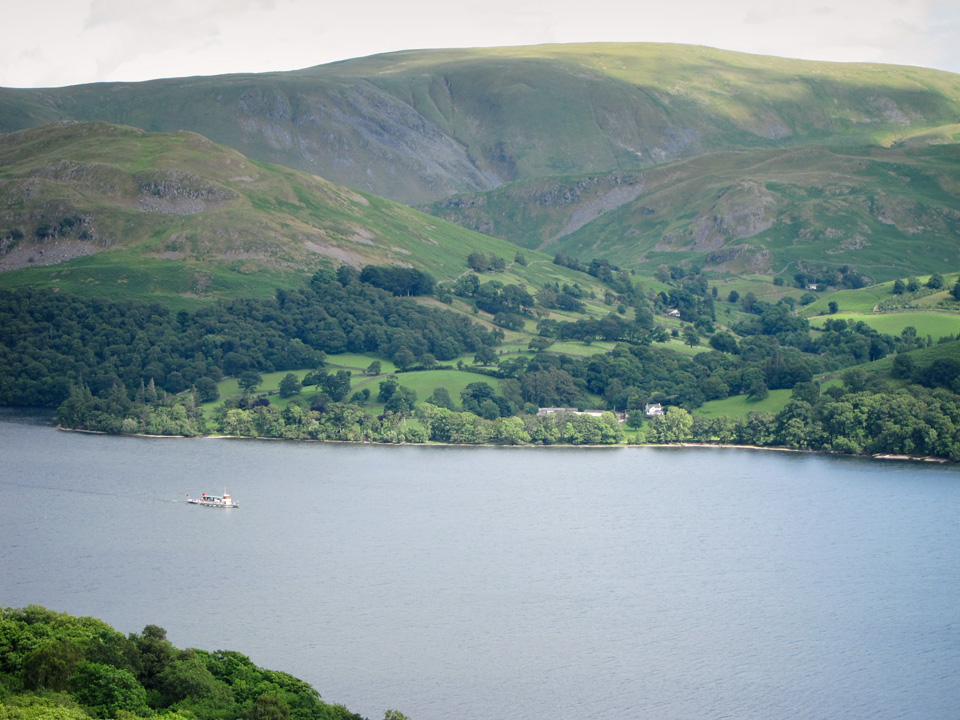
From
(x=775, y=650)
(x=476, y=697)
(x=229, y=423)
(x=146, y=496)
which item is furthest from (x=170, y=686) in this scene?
(x=229, y=423)

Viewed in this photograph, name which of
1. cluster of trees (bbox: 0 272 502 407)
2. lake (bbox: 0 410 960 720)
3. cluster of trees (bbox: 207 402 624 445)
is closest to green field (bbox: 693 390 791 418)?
cluster of trees (bbox: 207 402 624 445)

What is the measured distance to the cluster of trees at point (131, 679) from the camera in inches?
2121

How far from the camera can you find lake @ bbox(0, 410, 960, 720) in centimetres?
7144

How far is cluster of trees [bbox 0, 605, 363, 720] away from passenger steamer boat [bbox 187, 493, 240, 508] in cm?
5132

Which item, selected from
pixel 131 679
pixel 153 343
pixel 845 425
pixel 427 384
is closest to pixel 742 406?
pixel 845 425

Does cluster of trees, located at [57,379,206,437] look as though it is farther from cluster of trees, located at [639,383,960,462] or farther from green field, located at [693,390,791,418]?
green field, located at [693,390,791,418]

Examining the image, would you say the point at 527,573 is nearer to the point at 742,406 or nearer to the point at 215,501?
the point at 215,501

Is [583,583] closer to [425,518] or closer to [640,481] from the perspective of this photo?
[425,518]

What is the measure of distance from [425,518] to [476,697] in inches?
1608

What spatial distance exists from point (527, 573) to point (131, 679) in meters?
41.7

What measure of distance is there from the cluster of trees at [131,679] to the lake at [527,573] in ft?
26.7

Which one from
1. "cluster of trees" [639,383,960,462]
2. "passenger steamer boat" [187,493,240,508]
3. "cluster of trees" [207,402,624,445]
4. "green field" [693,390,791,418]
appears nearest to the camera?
"passenger steamer boat" [187,493,240,508]

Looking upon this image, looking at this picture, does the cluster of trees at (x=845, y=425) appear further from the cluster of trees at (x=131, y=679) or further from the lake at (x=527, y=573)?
the cluster of trees at (x=131, y=679)

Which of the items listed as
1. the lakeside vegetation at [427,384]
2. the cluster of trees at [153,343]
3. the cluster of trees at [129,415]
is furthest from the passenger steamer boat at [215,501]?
the cluster of trees at [153,343]
